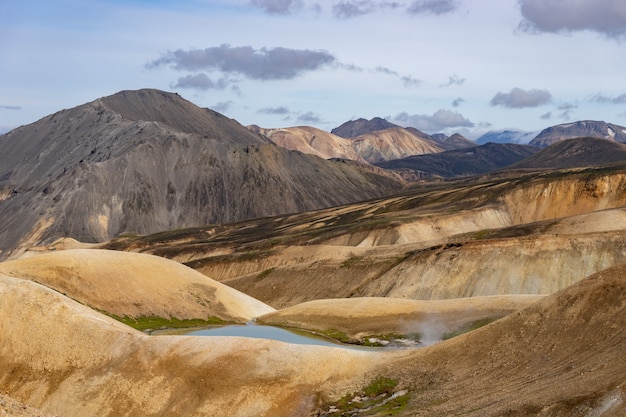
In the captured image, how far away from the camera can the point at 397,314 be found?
7556 centimetres

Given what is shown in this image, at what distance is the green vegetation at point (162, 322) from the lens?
249 feet

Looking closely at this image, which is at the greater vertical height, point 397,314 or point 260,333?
point 397,314

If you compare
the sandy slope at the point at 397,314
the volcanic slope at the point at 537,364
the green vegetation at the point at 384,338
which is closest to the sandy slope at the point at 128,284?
the sandy slope at the point at 397,314

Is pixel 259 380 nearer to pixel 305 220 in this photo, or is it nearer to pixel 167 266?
pixel 167 266

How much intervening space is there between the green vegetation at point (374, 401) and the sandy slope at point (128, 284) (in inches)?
1519

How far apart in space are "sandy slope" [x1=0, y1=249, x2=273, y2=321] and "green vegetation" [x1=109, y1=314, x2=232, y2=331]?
790mm

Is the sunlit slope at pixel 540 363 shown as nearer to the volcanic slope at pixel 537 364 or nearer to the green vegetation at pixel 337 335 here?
the volcanic slope at pixel 537 364

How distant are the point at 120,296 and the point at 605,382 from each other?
5611 cm

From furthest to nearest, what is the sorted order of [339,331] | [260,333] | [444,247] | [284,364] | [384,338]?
[444,247]
[339,331]
[260,333]
[384,338]
[284,364]

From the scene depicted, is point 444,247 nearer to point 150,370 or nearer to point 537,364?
point 150,370

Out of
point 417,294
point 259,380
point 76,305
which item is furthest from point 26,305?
point 417,294

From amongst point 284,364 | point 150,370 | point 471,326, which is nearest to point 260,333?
point 471,326

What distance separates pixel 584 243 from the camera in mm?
93625

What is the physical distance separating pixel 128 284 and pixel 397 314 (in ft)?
90.6
